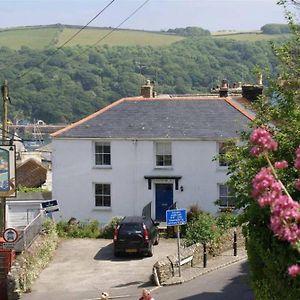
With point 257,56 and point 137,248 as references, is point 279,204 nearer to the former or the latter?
point 137,248

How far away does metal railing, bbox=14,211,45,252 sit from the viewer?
82.0ft

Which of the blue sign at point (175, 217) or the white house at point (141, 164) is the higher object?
the white house at point (141, 164)

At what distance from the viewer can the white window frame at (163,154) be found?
35.1m

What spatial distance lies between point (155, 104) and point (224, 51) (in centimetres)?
9947

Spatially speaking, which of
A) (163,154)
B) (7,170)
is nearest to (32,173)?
(163,154)

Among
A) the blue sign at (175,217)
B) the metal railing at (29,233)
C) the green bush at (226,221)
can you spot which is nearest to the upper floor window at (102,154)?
the metal railing at (29,233)

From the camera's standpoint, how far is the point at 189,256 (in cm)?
2380

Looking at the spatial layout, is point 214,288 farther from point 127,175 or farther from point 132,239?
point 127,175

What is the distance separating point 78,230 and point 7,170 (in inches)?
226

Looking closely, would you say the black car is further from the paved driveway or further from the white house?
the white house

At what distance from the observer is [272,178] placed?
22.7ft

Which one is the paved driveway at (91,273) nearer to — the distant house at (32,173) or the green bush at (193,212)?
the green bush at (193,212)

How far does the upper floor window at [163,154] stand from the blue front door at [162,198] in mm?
1013

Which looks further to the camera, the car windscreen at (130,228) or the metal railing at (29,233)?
the car windscreen at (130,228)
